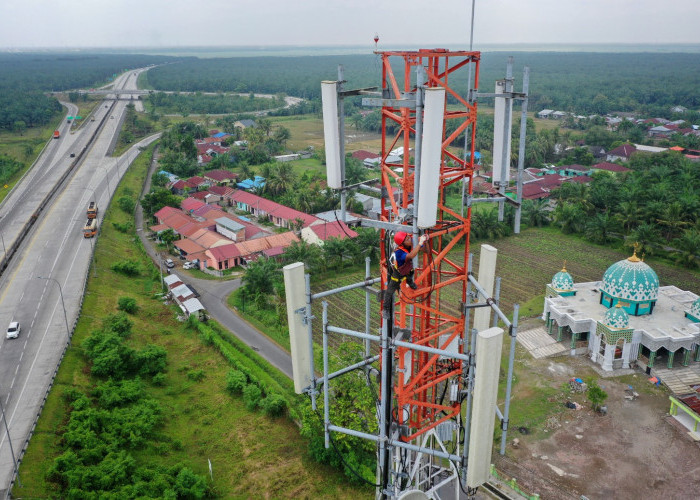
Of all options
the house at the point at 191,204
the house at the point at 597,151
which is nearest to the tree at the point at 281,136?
the house at the point at 191,204

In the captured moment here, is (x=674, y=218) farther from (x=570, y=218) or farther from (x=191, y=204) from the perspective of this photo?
→ (x=191, y=204)

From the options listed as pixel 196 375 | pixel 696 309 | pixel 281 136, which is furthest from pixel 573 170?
pixel 196 375

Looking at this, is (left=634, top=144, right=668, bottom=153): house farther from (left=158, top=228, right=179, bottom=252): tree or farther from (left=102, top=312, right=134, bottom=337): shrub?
(left=102, top=312, right=134, bottom=337): shrub

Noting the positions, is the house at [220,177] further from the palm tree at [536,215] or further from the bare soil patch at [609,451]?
the bare soil patch at [609,451]

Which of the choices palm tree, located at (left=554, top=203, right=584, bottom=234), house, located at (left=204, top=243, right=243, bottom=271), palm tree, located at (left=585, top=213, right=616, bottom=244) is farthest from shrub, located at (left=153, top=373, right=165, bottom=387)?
palm tree, located at (left=554, top=203, right=584, bottom=234)

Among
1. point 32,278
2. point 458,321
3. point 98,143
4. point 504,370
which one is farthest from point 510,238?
point 98,143
